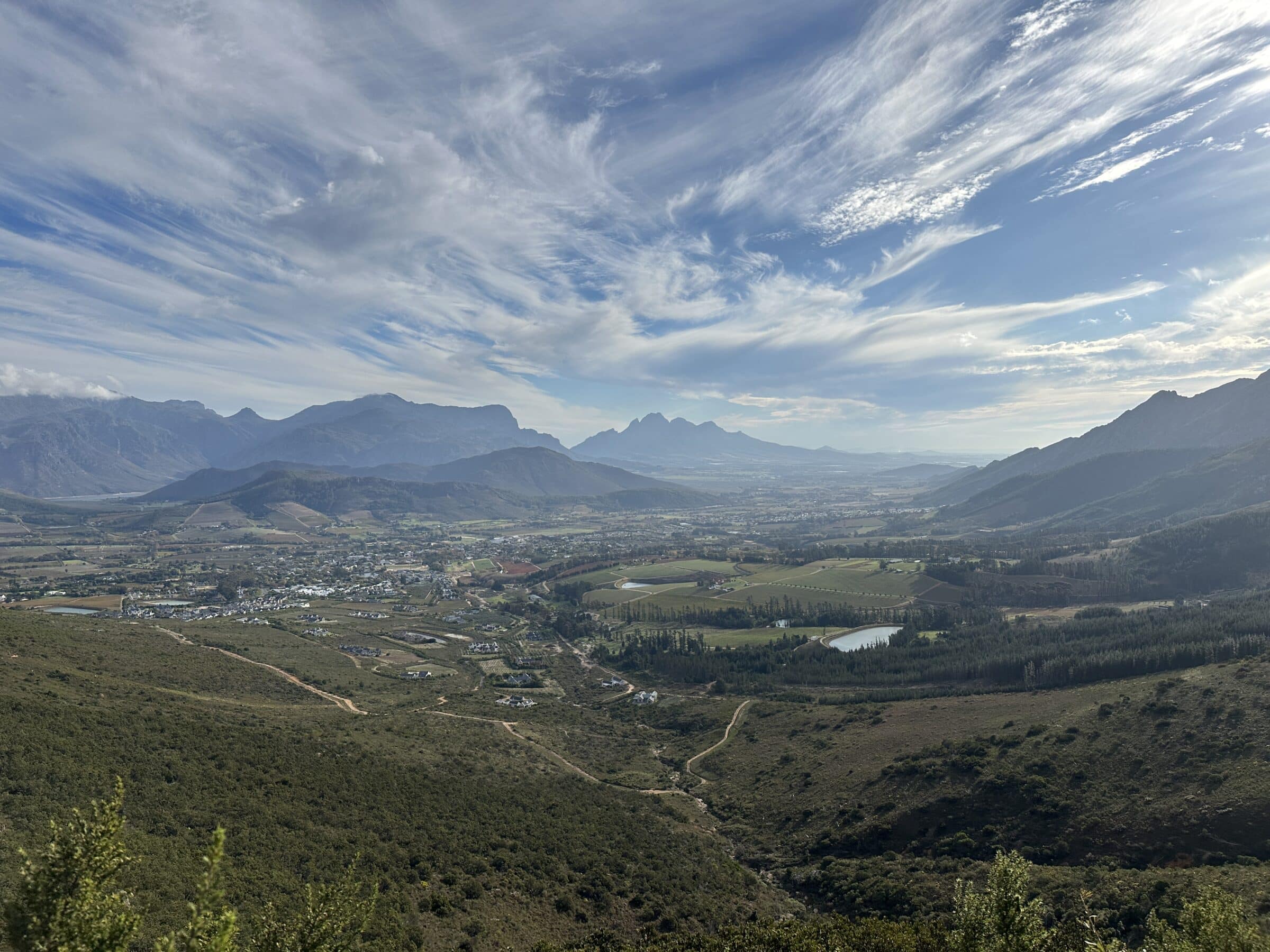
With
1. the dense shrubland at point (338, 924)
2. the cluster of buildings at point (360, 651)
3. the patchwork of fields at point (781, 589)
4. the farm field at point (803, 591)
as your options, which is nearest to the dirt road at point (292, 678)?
the cluster of buildings at point (360, 651)

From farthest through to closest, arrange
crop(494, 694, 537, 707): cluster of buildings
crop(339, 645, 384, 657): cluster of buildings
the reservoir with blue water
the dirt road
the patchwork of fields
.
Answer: the patchwork of fields < the reservoir with blue water < crop(339, 645, 384, 657): cluster of buildings < crop(494, 694, 537, 707): cluster of buildings < the dirt road

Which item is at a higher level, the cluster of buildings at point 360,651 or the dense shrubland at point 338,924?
the dense shrubland at point 338,924

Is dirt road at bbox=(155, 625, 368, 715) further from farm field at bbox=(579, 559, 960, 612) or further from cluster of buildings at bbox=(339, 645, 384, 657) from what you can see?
farm field at bbox=(579, 559, 960, 612)

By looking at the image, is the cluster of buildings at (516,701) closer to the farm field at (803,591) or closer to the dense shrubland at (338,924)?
the dense shrubland at (338,924)

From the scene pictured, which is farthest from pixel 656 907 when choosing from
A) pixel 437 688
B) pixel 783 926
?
pixel 437 688

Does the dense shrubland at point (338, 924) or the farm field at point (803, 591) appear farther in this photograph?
the farm field at point (803, 591)

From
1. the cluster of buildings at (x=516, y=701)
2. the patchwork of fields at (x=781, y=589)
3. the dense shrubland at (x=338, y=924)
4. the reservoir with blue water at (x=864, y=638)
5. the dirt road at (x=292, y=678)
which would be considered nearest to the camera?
the dense shrubland at (x=338, y=924)

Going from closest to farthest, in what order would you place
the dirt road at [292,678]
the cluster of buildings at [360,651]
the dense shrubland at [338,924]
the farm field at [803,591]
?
the dense shrubland at [338,924] < the dirt road at [292,678] < the cluster of buildings at [360,651] < the farm field at [803,591]

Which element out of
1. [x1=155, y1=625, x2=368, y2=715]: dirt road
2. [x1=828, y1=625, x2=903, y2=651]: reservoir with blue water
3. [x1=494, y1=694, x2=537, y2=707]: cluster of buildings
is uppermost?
[x1=155, y1=625, x2=368, y2=715]: dirt road

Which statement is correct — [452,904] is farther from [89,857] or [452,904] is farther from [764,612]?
[764,612]

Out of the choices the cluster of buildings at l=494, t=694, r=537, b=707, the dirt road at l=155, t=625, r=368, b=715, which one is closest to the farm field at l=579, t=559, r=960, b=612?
the cluster of buildings at l=494, t=694, r=537, b=707

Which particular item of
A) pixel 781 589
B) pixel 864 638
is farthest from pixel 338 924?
pixel 781 589
